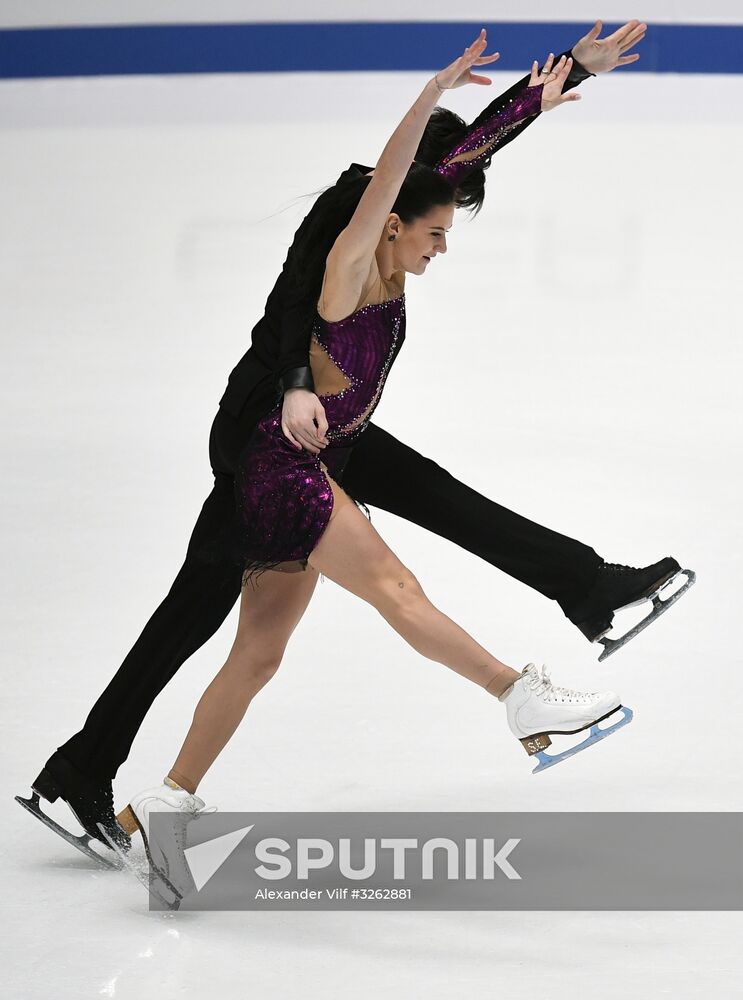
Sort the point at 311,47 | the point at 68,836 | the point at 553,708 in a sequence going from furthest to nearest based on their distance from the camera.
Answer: the point at 311,47
the point at 68,836
the point at 553,708

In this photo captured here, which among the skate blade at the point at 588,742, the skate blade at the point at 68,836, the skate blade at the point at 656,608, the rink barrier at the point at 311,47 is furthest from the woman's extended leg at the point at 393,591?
the rink barrier at the point at 311,47

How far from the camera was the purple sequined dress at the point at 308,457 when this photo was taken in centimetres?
219

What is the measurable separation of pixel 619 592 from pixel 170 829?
0.73m

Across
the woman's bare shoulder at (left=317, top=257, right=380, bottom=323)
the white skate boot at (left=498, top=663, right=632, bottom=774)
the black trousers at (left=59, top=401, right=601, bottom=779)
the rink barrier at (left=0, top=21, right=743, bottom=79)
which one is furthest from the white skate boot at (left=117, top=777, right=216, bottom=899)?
the rink barrier at (left=0, top=21, right=743, bottom=79)

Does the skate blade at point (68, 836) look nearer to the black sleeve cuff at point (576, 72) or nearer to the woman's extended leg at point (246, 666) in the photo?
the woman's extended leg at point (246, 666)

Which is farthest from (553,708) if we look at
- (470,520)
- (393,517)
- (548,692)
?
(393,517)

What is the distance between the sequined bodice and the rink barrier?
8942mm

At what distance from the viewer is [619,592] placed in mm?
2371

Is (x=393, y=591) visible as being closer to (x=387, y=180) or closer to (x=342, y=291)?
(x=342, y=291)

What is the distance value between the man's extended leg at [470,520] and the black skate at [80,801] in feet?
1.89

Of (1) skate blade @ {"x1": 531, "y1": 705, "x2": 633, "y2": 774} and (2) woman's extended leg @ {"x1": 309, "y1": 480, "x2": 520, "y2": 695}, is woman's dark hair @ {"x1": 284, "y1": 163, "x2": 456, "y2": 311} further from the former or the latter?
(1) skate blade @ {"x1": 531, "y1": 705, "x2": 633, "y2": 774}

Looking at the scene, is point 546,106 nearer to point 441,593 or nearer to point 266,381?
point 266,381

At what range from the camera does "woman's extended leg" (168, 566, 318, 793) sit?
7.70ft

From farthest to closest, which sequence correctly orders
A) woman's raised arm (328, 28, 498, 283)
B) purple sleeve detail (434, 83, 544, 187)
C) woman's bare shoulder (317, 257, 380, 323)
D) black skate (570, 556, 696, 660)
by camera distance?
black skate (570, 556, 696, 660), purple sleeve detail (434, 83, 544, 187), woman's bare shoulder (317, 257, 380, 323), woman's raised arm (328, 28, 498, 283)
